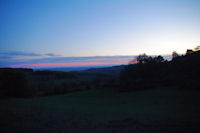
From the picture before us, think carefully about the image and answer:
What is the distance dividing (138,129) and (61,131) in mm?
3934

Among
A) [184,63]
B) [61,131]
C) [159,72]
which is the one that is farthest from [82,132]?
[159,72]

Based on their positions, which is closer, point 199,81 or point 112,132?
point 112,132

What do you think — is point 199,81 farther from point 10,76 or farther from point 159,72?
point 10,76

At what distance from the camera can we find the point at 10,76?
82.8 ft

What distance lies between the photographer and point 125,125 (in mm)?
7418

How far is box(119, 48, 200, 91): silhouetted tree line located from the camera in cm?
2398

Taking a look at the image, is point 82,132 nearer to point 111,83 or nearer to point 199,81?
point 199,81

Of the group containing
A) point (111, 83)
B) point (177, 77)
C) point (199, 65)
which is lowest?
point (111, 83)

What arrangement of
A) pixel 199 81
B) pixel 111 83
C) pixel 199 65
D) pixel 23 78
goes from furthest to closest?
pixel 111 83 → pixel 23 78 → pixel 199 65 → pixel 199 81

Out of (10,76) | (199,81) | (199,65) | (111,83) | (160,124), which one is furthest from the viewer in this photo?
(111,83)

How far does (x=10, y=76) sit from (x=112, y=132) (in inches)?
1034

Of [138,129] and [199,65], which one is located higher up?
[199,65]

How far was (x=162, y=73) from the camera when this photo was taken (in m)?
31.5

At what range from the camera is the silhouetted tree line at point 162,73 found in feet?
78.7
